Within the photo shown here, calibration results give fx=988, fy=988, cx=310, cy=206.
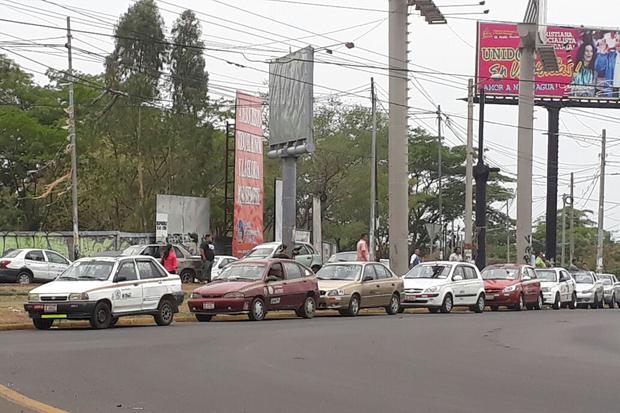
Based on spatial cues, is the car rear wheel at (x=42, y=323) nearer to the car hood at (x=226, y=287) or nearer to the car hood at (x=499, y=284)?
the car hood at (x=226, y=287)

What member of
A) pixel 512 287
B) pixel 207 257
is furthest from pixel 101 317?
pixel 512 287

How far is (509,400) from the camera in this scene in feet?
35.8

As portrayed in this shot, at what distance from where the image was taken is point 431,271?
100ft

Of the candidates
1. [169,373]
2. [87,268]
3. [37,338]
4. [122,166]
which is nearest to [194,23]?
[122,166]

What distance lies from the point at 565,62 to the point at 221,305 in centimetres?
4670

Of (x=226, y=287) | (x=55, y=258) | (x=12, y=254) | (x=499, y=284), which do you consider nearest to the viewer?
(x=226, y=287)

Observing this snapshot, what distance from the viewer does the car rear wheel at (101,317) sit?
781 inches

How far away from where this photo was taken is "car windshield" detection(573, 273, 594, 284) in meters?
42.0

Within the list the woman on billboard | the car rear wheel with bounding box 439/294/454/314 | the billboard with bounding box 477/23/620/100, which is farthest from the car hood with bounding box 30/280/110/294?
the woman on billboard

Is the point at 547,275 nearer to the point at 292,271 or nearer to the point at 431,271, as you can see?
the point at 431,271

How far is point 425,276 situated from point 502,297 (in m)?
4.29

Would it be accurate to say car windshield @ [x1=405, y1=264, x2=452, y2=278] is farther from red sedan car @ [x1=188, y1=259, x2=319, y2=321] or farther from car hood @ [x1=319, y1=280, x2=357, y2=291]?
red sedan car @ [x1=188, y1=259, x2=319, y2=321]

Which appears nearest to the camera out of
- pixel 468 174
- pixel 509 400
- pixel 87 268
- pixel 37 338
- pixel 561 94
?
pixel 509 400

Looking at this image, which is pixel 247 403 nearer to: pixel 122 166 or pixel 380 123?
pixel 122 166
